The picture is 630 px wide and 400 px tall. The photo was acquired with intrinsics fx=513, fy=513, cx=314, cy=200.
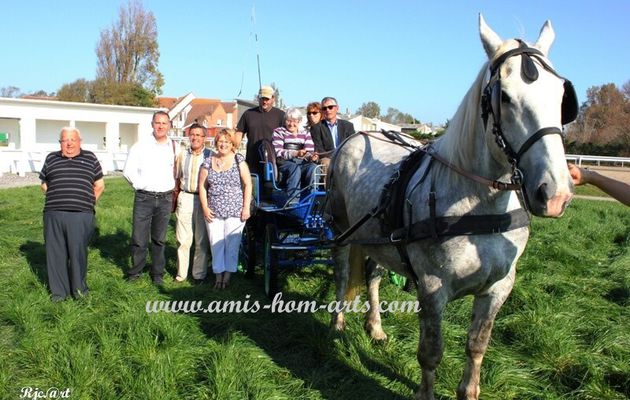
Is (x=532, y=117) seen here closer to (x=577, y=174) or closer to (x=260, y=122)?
(x=577, y=174)

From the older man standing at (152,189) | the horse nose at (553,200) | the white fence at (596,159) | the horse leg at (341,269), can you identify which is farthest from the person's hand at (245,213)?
the white fence at (596,159)

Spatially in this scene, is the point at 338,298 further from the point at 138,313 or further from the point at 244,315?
the point at 138,313

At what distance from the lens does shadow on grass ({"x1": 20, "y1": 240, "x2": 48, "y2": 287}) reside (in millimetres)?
6068

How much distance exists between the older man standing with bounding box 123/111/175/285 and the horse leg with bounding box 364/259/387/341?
2.66 meters

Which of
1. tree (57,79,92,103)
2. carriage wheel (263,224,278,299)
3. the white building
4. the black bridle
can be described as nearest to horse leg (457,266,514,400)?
the black bridle

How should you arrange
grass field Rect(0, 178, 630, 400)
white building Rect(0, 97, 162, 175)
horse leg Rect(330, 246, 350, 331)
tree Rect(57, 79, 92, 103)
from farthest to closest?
tree Rect(57, 79, 92, 103)
white building Rect(0, 97, 162, 175)
horse leg Rect(330, 246, 350, 331)
grass field Rect(0, 178, 630, 400)

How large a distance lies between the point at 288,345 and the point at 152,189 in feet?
9.27

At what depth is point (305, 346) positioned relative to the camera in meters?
4.36

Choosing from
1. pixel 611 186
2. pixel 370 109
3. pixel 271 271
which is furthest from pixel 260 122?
pixel 370 109

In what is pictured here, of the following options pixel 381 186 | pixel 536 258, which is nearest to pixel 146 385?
pixel 381 186

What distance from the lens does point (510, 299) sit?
16.9ft

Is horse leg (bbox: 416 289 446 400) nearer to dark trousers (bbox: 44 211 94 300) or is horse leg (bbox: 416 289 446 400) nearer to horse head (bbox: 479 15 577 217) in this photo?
horse head (bbox: 479 15 577 217)

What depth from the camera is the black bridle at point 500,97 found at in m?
2.27

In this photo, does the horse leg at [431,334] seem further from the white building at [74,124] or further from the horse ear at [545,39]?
the white building at [74,124]
